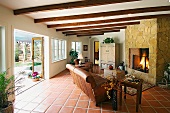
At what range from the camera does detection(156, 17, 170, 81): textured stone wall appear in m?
4.35

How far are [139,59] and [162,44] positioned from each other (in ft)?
Result: 4.38

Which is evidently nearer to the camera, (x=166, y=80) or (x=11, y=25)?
(x=11, y=25)

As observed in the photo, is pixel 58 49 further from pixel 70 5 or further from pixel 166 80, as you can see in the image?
pixel 166 80

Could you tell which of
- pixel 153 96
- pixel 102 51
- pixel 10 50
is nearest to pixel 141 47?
pixel 153 96

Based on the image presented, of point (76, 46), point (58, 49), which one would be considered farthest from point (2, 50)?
point (76, 46)

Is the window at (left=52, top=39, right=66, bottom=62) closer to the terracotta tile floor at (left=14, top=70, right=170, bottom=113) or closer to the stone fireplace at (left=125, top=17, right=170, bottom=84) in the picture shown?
the terracotta tile floor at (left=14, top=70, right=170, bottom=113)

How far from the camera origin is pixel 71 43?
866cm

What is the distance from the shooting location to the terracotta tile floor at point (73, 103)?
268 centimetres

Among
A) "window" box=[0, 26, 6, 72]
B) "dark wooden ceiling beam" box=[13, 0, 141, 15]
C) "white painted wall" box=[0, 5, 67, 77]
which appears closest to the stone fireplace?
"dark wooden ceiling beam" box=[13, 0, 141, 15]

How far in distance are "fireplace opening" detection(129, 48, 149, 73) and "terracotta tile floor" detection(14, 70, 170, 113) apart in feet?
4.96

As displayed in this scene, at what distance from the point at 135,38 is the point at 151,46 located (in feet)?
3.65

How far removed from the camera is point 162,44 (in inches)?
172

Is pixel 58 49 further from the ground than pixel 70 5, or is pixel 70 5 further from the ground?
pixel 70 5

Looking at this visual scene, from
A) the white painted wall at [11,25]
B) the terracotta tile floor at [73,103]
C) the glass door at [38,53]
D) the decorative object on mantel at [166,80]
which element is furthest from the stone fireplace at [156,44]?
the glass door at [38,53]
